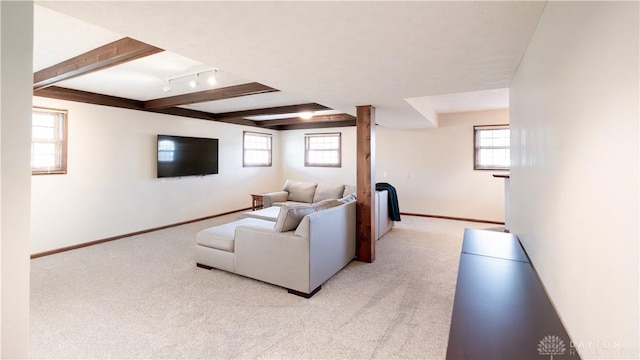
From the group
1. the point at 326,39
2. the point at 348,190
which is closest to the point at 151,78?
the point at 326,39

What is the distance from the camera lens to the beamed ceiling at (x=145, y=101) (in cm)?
247

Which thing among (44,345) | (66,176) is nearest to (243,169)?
(66,176)

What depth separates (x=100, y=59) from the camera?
2.57 m

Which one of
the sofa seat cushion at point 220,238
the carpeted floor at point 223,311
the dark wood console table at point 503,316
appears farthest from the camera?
the sofa seat cushion at point 220,238

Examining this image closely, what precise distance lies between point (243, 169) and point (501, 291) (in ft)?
21.5

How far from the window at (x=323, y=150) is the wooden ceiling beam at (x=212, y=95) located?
3.90m

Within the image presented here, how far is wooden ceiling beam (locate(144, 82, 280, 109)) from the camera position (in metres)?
Answer: 3.67

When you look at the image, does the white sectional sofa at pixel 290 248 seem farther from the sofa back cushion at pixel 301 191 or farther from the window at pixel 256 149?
the window at pixel 256 149

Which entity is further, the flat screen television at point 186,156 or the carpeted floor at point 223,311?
the flat screen television at point 186,156

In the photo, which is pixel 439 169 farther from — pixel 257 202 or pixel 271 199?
pixel 257 202

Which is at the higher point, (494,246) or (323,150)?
(323,150)

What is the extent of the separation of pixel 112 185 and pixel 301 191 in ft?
11.3

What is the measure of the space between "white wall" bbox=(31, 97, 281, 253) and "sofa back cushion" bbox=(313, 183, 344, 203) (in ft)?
7.88

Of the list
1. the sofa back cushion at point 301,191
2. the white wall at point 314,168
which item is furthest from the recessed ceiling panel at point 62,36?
the white wall at point 314,168
